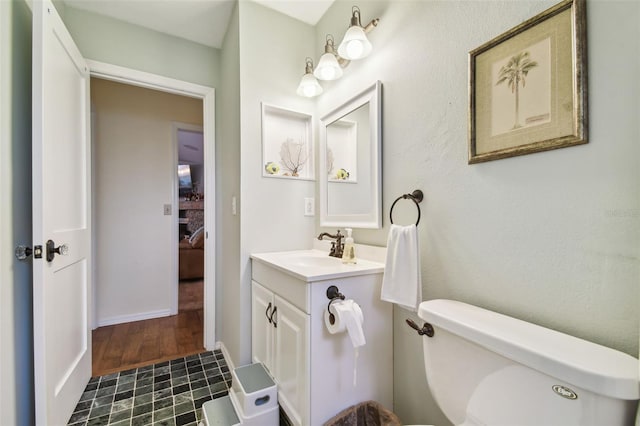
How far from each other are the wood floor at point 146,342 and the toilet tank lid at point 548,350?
206 cm

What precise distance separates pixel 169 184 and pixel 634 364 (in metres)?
3.22

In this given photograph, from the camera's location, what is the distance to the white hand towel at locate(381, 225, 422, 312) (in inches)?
41.5

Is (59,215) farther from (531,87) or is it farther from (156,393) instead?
(531,87)

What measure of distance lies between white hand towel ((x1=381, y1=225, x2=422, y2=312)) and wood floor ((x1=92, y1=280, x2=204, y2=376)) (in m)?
1.79

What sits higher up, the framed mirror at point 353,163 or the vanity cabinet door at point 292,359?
the framed mirror at point 353,163

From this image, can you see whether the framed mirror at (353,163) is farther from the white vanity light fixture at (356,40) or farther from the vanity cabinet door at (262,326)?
the vanity cabinet door at (262,326)

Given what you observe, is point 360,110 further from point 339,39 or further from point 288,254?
point 288,254

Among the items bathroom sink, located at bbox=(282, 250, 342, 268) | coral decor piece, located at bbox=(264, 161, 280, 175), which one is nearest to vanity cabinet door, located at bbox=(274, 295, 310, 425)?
bathroom sink, located at bbox=(282, 250, 342, 268)

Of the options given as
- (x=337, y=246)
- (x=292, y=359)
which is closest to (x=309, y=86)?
(x=337, y=246)

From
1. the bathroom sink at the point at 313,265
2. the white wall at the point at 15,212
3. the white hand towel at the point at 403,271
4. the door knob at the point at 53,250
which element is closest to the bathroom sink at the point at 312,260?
the bathroom sink at the point at 313,265

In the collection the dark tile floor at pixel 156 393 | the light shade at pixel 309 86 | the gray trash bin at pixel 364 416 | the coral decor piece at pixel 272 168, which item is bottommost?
the dark tile floor at pixel 156 393

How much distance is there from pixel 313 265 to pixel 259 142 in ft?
2.87

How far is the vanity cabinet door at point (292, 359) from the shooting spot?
3.55 ft

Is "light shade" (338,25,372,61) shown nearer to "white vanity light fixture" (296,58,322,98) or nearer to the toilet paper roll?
"white vanity light fixture" (296,58,322,98)
